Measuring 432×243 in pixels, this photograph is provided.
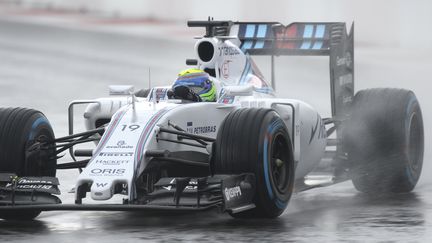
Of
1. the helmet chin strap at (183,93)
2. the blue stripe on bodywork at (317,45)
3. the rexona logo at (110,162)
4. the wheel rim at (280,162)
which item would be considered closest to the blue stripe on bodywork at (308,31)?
the blue stripe on bodywork at (317,45)

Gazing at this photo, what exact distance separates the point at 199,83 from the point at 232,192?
2.34 metres

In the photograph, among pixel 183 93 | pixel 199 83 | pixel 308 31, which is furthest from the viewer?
pixel 308 31

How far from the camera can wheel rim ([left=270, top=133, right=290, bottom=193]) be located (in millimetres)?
11484

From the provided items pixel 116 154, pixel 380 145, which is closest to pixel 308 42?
pixel 380 145

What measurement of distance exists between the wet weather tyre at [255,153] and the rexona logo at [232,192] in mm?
250

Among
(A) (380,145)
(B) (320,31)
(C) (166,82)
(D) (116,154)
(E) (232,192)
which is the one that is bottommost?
(E) (232,192)

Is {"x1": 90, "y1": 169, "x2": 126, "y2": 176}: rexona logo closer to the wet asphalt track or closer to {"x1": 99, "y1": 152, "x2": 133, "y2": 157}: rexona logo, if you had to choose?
{"x1": 99, "y1": 152, "x2": 133, "y2": 157}: rexona logo

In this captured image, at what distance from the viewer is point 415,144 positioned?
1449 cm

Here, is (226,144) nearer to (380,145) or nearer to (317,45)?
(380,145)

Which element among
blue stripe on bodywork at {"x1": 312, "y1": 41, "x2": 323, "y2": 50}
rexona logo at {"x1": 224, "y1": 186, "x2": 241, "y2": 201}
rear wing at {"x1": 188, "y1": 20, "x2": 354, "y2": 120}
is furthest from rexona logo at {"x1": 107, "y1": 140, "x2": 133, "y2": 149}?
blue stripe on bodywork at {"x1": 312, "y1": 41, "x2": 323, "y2": 50}

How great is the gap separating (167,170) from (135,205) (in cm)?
148

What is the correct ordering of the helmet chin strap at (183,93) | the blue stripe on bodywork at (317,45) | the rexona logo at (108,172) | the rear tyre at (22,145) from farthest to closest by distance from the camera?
the blue stripe on bodywork at (317,45), the helmet chin strap at (183,93), the rear tyre at (22,145), the rexona logo at (108,172)

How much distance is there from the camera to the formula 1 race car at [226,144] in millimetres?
10758

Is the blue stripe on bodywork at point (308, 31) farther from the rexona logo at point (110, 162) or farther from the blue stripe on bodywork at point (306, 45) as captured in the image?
the rexona logo at point (110, 162)
